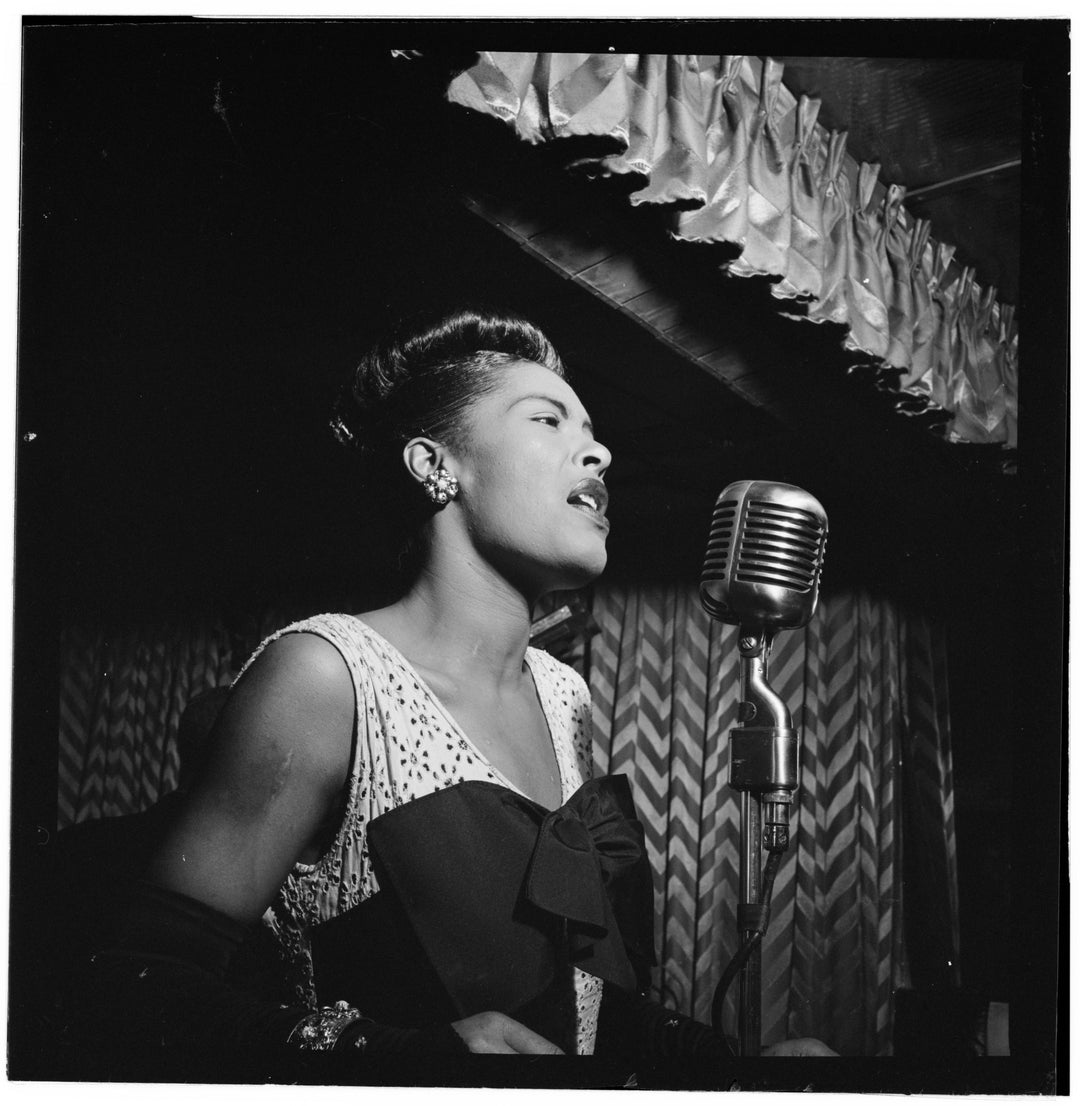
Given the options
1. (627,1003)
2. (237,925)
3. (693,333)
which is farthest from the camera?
(693,333)

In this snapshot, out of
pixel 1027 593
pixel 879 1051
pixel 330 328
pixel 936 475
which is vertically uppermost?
pixel 330 328

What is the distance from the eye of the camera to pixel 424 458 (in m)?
1.44

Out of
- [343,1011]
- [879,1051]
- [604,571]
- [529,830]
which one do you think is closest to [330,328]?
[604,571]

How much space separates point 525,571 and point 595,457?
156 mm

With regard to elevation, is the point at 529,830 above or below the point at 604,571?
below

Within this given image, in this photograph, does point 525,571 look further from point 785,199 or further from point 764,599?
point 785,199

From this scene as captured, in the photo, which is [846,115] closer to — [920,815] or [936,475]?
[936,475]

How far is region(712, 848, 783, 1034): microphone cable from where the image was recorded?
136 centimetres

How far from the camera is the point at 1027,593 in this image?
5.12 feet

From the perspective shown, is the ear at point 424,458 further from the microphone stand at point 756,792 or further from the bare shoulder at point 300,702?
the microphone stand at point 756,792

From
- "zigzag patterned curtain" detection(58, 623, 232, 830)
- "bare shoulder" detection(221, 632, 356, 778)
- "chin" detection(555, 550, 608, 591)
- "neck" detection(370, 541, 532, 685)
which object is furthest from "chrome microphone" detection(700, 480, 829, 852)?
"zigzag patterned curtain" detection(58, 623, 232, 830)

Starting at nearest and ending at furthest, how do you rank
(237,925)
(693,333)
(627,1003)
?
(237,925)
(627,1003)
(693,333)

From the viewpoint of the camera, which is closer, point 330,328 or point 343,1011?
point 343,1011

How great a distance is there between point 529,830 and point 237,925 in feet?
1.03
